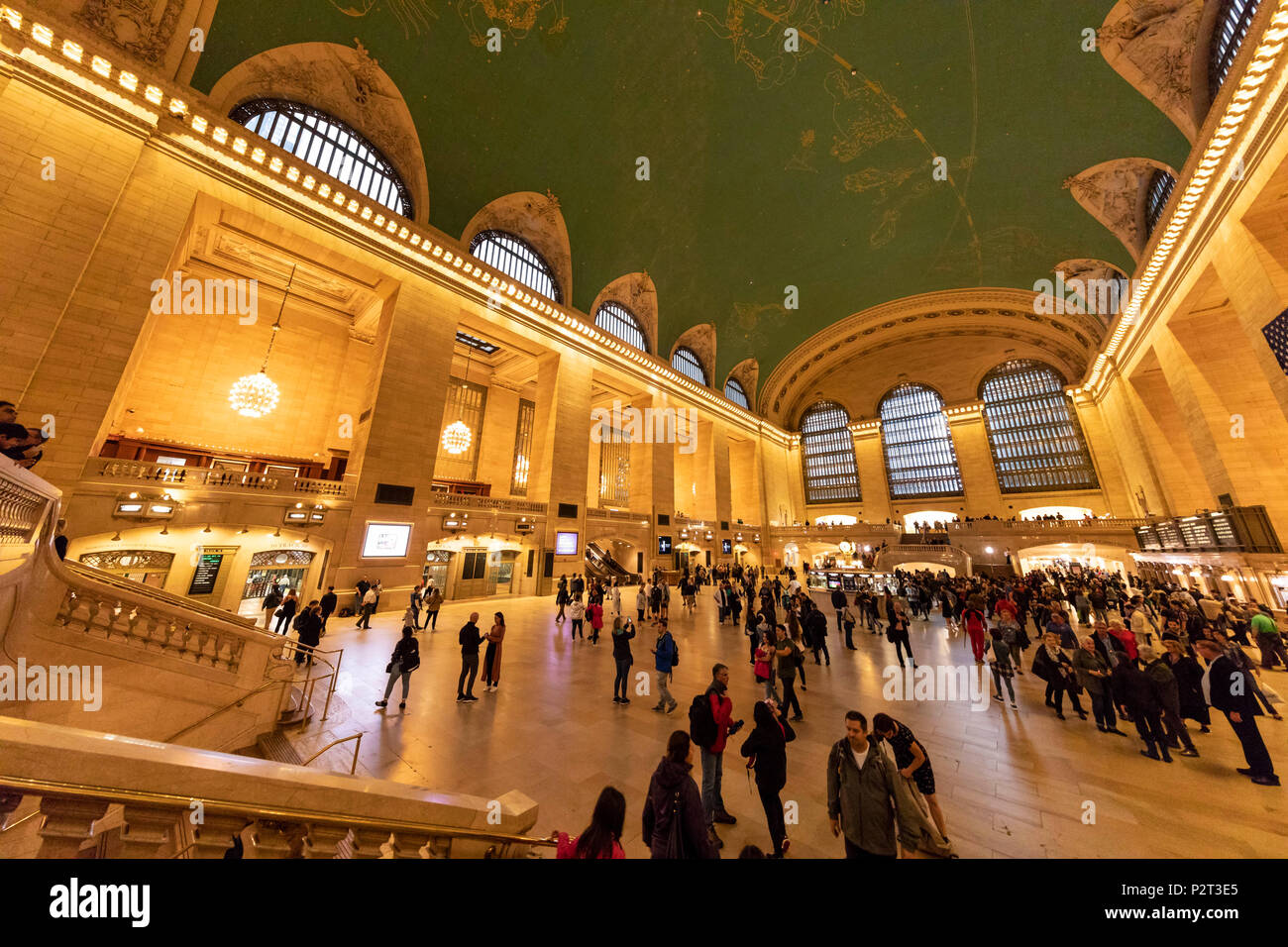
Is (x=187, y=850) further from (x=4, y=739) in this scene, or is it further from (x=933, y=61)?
(x=933, y=61)

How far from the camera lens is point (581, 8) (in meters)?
12.7

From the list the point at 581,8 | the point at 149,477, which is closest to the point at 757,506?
the point at 581,8

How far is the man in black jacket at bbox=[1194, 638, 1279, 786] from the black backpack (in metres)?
4.96

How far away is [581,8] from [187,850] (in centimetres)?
1952

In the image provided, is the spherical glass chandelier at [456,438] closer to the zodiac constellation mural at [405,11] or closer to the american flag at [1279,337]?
the zodiac constellation mural at [405,11]

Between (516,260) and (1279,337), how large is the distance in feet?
73.9

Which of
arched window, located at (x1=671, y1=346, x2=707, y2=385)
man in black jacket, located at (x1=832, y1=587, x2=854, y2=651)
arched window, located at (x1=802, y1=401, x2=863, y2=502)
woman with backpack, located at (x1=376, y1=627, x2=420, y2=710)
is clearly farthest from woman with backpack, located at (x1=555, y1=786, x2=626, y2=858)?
arched window, located at (x1=802, y1=401, x2=863, y2=502)

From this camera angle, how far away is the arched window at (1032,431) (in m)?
26.9

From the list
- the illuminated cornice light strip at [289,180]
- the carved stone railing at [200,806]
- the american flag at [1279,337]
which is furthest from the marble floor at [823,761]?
the illuminated cornice light strip at [289,180]

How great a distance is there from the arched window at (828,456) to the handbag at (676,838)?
117 ft

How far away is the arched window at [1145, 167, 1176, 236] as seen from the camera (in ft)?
46.3

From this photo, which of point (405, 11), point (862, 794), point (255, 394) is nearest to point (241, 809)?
point (862, 794)

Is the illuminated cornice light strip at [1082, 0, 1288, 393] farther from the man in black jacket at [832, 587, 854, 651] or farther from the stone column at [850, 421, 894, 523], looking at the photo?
the stone column at [850, 421, 894, 523]

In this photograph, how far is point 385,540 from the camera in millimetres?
12336
